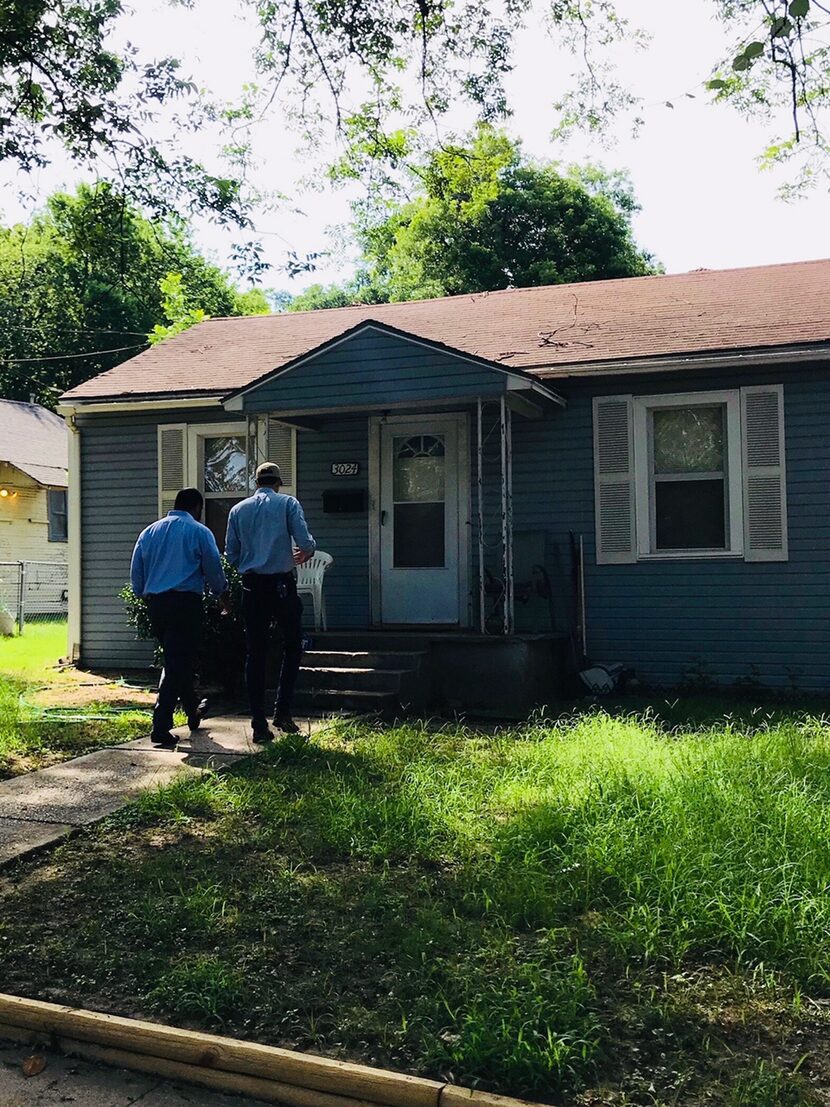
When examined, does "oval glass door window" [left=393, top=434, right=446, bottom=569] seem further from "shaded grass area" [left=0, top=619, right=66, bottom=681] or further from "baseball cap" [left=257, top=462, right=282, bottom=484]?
"shaded grass area" [left=0, top=619, right=66, bottom=681]

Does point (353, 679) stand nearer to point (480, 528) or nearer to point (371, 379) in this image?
point (480, 528)

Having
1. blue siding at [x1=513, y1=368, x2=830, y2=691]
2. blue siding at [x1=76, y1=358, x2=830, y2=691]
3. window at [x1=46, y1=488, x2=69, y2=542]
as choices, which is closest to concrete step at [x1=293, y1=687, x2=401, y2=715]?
blue siding at [x1=76, y1=358, x2=830, y2=691]

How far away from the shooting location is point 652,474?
1012cm

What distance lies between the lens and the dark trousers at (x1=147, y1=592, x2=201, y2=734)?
6742 millimetres

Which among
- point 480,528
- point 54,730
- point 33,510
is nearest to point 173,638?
point 54,730

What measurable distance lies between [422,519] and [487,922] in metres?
7.42

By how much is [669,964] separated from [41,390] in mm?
34129

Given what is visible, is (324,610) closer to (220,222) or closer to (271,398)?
(271,398)

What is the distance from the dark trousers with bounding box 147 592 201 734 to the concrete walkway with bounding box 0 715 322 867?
0.90 feet

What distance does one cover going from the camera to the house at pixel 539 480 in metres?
9.42

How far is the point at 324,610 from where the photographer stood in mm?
11133

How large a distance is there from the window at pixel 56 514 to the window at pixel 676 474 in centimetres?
1776

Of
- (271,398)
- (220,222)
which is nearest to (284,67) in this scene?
(220,222)

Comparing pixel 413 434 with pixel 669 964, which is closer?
pixel 669 964
